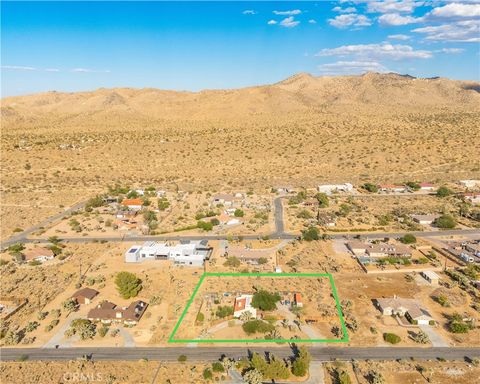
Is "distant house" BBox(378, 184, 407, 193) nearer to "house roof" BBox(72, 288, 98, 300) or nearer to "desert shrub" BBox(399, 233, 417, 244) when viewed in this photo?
"desert shrub" BBox(399, 233, 417, 244)

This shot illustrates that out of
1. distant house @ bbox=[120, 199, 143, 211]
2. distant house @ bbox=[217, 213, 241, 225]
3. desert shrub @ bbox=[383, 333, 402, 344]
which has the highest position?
distant house @ bbox=[120, 199, 143, 211]

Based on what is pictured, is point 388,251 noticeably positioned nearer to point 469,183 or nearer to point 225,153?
point 469,183

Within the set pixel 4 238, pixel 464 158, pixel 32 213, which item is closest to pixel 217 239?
pixel 4 238

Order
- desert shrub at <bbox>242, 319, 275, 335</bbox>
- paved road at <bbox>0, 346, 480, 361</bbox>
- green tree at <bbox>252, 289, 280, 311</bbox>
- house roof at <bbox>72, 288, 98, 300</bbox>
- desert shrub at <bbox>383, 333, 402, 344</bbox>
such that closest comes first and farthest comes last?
paved road at <bbox>0, 346, 480, 361</bbox>, desert shrub at <bbox>383, 333, 402, 344</bbox>, desert shrub at <bbox>242, 319, 275, 335</bbox>, green tree at <bbox>252, 289, 280, 311</bbox>, house roof at <bbox>72, 288, 98, 300</bbox>

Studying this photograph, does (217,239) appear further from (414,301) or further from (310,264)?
(414,301)

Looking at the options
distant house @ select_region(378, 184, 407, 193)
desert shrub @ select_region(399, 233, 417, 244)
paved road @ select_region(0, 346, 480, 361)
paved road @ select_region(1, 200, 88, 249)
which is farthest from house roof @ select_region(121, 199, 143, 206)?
distant house @ select_region(378, 184, 407, 193)

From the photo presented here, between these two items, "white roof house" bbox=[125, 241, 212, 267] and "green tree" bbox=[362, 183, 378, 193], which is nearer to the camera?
"white roof house" bbox=[125, 241, 212, 267]

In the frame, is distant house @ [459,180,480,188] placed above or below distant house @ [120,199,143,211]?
below

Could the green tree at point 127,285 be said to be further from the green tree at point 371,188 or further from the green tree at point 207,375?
the green tree at point 371,188
